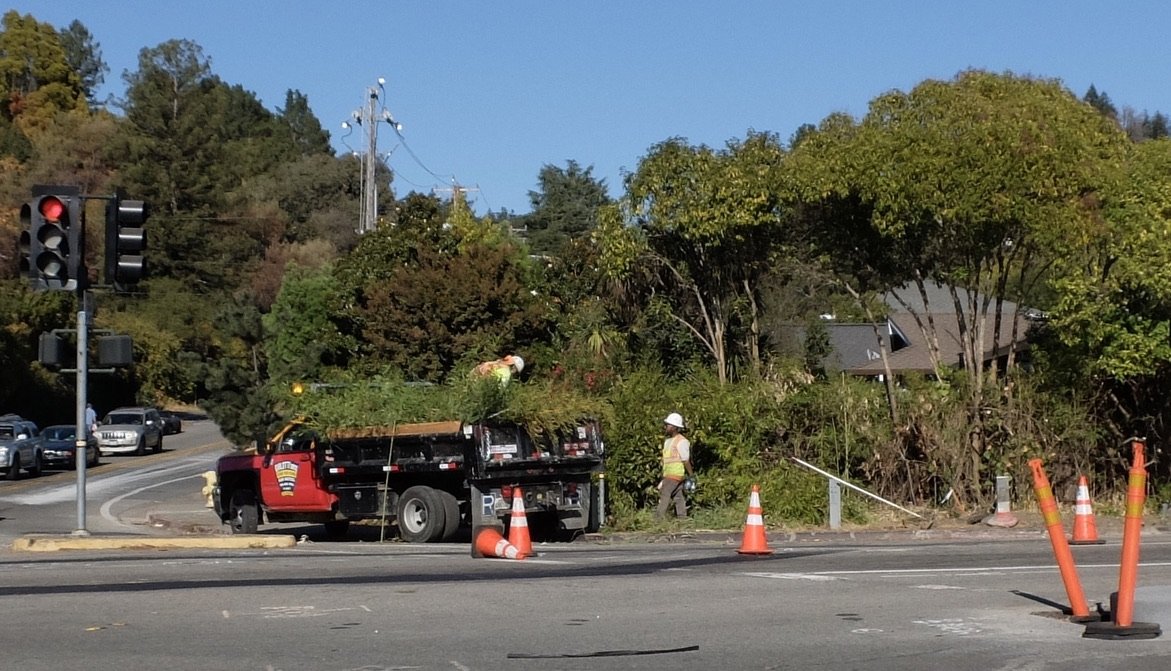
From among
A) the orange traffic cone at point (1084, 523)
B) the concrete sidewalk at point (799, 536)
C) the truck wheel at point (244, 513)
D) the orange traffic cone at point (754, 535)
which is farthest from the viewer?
the truck wheel at point (244, 513)

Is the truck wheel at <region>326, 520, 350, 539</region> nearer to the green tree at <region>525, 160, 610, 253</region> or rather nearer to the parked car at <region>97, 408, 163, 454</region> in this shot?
the parked car at <region>97, 408, 163, 454</region>

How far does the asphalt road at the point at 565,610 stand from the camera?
9133 millimetres

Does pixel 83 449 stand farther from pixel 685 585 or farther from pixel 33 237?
pixel 685 585

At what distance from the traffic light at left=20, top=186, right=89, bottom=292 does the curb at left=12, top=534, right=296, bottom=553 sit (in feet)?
9.55

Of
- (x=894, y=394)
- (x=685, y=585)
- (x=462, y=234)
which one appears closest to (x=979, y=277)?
(x=894, y=394)

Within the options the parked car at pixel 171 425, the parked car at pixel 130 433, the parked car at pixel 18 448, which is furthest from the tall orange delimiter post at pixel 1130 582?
the parked car at pixel 171 425

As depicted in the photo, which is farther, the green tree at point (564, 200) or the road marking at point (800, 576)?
the green tree at point (564, 200)

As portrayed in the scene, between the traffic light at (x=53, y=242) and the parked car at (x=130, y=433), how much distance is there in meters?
35.2

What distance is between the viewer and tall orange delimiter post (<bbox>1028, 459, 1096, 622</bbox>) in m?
9.78

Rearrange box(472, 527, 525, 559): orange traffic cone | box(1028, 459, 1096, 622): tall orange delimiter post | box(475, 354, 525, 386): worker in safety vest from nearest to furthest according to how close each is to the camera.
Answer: box(1028, 459, 1096, 622): tall orange delimiter post < box(472, 527, 525, 559): orange traffic cone < box(475, 354, 525, 386): worker in safety vest

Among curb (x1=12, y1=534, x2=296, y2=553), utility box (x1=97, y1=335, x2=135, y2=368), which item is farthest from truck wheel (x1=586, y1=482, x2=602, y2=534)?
utility box (x1=97, y1=335, x2=135, y2=368)

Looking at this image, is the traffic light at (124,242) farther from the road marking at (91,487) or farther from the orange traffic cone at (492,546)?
the road marking at (91,487)

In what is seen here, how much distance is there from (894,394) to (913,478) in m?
1.22

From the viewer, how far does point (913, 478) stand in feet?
71.5
